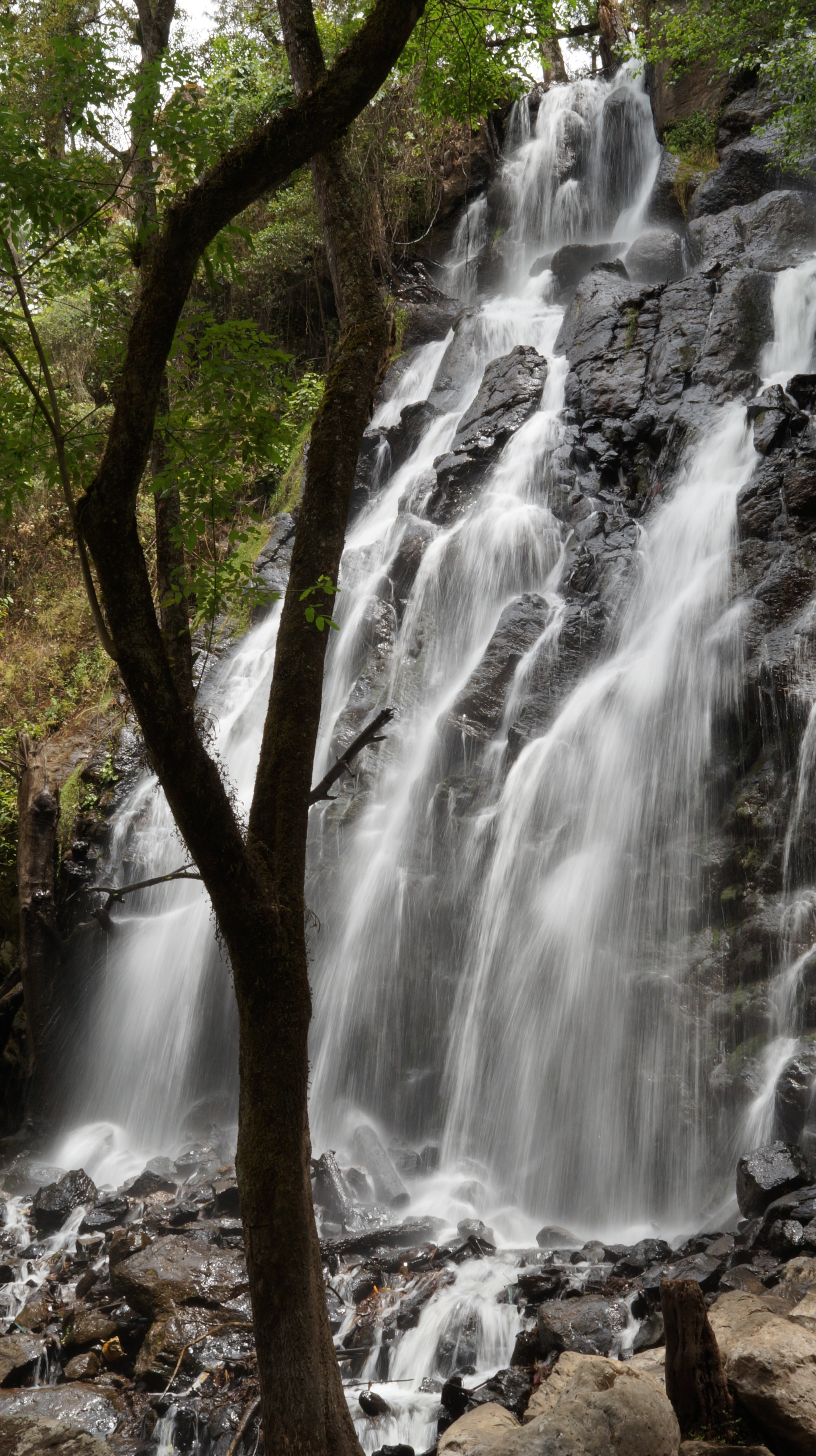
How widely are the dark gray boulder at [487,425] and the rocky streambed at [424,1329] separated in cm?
1027

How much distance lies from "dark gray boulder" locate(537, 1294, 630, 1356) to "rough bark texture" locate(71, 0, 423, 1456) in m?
2.19

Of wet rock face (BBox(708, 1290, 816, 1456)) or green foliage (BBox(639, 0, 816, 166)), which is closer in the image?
wet rock face (BBox(708, 1290, 816, 1456))

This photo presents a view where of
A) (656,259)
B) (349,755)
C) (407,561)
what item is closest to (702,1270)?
(349,755)

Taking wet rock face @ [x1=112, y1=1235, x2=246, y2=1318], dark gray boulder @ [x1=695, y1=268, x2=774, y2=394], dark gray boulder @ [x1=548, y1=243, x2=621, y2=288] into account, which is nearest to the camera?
wet rock face @ [x1=112, y1=1235, x2=246, y2=1318]

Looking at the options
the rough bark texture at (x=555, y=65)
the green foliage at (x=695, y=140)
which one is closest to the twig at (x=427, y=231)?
the rough bark texture at (x=555, y=65)

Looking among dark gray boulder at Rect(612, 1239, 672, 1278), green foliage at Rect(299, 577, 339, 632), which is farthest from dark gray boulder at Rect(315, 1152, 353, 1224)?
green foliage at Rect(299, 577, 339, 632)

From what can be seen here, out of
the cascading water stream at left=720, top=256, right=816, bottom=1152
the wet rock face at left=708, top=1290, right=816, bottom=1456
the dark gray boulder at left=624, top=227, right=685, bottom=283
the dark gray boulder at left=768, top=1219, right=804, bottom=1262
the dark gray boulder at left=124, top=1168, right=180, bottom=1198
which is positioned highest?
the dark gray boulder at left=624, top=227, right=685, bottom=283

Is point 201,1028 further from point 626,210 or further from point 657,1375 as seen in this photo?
point 626,210

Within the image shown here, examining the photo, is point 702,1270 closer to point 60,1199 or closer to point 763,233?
point 60,1199

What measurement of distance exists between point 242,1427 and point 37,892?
7699 mm

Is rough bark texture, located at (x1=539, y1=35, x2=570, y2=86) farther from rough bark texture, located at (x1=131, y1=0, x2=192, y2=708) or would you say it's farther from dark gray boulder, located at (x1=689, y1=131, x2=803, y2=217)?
rough bark texture, located at (x1=131, y1=0, x2=192, y2=708)

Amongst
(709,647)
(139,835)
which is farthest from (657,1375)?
(139,835)

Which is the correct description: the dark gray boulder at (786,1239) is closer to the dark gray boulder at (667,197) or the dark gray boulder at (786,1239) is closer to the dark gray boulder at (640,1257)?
the dark gray boulder at (640,1257)

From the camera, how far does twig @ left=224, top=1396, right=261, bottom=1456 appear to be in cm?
466
